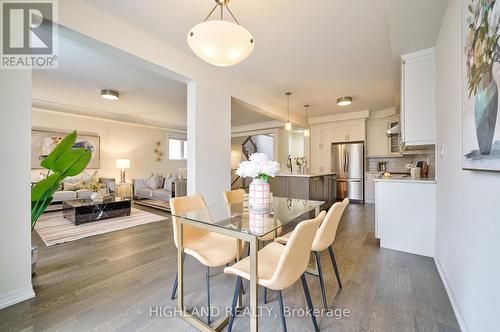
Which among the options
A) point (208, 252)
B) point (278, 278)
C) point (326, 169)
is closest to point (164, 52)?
point (208, 252)

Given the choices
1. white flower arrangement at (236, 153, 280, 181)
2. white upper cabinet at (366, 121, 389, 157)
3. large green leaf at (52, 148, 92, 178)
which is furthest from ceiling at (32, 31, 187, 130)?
white upper cabinet at (366, 121, 389, 157)

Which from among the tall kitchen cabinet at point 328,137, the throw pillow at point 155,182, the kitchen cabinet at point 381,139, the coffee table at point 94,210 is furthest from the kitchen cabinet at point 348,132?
the coffee table at point 94,210

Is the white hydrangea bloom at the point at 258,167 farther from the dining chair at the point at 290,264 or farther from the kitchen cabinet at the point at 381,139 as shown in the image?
the kitchen cabinet at the point at 381,139

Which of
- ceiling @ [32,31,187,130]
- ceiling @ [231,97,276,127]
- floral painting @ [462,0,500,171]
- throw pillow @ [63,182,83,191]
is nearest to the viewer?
floral painting @ [462,0,500,171]

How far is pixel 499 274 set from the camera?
926 millimetres

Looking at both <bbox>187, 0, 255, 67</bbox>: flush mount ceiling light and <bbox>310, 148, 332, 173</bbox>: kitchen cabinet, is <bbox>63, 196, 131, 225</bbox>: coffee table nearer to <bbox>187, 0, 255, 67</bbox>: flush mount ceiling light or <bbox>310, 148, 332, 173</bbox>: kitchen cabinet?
<bbox>187, 0, 255, 67</bbox>: flush mount ceiling light

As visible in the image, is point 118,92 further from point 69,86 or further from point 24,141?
point 24,141

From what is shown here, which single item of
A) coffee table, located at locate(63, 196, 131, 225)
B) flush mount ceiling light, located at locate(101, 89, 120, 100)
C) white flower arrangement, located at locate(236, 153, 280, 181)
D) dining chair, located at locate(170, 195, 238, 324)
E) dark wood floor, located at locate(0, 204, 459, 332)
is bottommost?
dark wood floor, located at locate(0, 204, 459, 332)

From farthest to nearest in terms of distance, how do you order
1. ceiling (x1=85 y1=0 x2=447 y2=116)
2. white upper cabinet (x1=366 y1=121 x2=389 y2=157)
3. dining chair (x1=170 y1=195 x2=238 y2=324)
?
white upper cabinet (x1=366 y1=121 x2=389 y2=157) < ceiling (x1=85 y1=0 x2=447 y2=116) < dining chair (x1=170 y1=195 x2=238 y2=324)

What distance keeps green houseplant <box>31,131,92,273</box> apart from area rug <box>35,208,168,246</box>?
1465mm

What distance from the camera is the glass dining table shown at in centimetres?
112

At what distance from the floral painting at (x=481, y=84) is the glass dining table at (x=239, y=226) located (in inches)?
42.9

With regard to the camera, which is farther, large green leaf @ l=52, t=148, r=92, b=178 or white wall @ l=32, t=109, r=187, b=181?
white wall @ l=32, t=109, r=187, b=181

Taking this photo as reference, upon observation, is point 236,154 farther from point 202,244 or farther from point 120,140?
point 202,244
